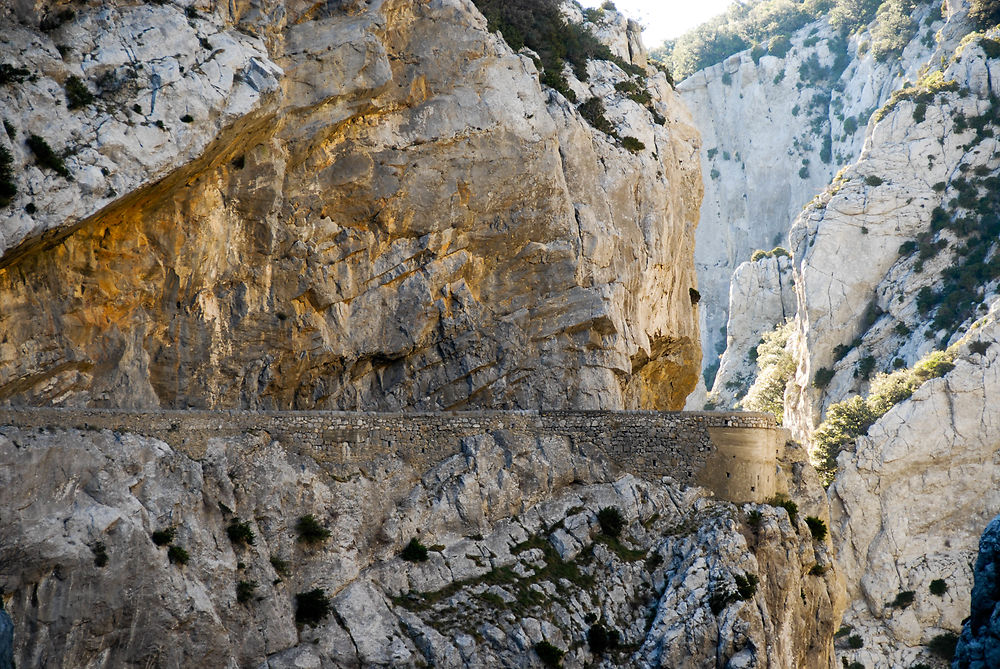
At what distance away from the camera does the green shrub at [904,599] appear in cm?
6134

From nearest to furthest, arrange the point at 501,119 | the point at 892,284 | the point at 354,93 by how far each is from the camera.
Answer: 1. the point at 354,93
2. the point at 501,119
3. the point at 892,284

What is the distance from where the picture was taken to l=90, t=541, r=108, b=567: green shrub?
67.7ft

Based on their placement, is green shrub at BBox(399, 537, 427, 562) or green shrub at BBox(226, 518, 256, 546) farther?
green shrub at BBox(399, 537, 427, 562)

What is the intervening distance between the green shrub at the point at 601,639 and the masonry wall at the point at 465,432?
5173 millimetres

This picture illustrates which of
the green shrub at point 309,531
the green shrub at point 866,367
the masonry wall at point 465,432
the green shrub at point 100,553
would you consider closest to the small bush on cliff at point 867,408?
the green shrub at point 866,367

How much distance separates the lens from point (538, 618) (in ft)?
84.0

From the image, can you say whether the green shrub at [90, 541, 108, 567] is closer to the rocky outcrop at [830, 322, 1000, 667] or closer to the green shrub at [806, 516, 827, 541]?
the green shrub at [806, 516, 827, 541]

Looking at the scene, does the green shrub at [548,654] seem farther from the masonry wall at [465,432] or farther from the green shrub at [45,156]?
the green shrub at [45,156]

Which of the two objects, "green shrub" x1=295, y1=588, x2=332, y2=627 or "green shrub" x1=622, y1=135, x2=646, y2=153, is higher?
"green shrub" x1=622, y1=135, x2=646, y2=153

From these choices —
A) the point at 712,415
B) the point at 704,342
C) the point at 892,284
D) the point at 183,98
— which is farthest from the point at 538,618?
the point at 704,342

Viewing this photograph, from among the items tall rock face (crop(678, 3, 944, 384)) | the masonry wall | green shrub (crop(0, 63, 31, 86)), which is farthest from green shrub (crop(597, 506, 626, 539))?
tall rock face (crop(678, 3, 944, 384))

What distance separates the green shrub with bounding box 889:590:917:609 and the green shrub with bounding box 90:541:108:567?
52576mm

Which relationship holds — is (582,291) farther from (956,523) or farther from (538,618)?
(956,523)

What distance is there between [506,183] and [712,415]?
975 cm
